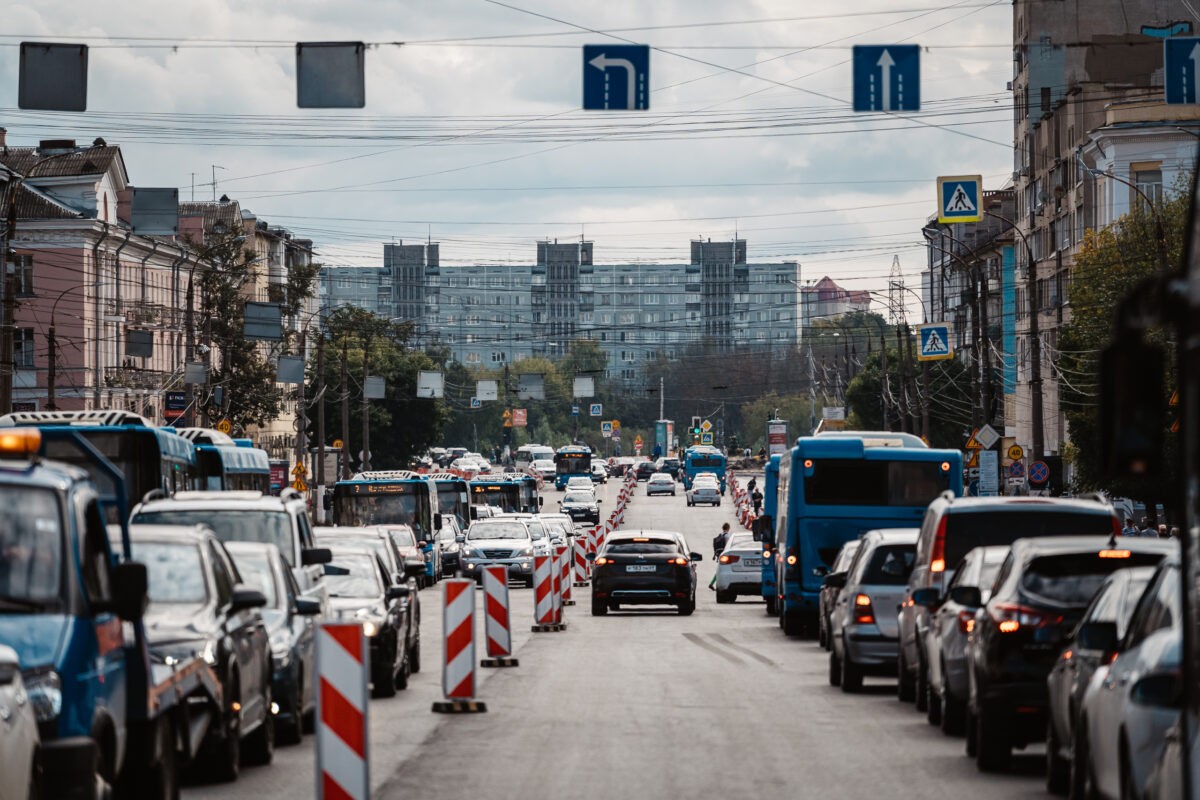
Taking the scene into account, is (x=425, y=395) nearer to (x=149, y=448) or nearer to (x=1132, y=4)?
(x=1132, y=4)

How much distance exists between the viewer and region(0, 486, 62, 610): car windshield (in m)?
9.81

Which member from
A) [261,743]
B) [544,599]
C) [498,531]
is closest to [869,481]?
[544,599]

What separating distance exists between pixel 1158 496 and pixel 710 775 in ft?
131

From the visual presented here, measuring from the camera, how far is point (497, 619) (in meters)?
24.5

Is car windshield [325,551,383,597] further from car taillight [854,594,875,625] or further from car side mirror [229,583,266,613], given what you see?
car side mirror [229,583,266,613]

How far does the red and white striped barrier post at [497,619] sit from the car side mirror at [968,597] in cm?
877

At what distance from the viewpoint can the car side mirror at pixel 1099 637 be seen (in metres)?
10.7

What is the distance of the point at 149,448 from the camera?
3112 cm

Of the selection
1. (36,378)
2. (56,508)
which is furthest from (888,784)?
(36,378)

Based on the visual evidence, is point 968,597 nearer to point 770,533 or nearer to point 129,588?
point 129,588

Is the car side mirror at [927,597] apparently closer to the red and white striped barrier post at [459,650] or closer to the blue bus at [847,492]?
the red and white striped barrier post at [459,650]

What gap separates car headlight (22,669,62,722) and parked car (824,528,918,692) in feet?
42.2

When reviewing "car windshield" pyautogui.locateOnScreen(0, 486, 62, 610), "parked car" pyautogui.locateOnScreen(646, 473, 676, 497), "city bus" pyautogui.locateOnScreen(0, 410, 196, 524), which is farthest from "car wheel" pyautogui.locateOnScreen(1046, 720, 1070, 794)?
"parked car" pyautogui.locateOnScreen(646, 473, 676, 497)

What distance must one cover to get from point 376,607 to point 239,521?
1862mm
